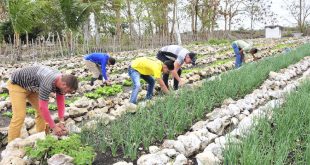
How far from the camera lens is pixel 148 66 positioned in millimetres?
5848

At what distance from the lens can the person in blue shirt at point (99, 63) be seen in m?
8.36

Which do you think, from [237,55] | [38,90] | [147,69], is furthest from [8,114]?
[237,55]

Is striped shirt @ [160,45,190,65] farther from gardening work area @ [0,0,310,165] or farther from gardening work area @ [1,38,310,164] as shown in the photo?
gardening work area @ [1,38,310,164]

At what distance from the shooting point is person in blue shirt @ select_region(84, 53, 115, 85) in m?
8.36

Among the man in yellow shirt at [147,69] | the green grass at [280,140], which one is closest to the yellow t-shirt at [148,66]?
the man in yellow shirt at [147,69]

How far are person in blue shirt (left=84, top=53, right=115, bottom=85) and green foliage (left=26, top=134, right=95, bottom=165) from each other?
4.79 metres

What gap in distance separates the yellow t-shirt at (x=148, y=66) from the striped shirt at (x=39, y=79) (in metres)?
2.02

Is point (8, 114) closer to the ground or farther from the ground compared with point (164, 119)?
closer to the ground

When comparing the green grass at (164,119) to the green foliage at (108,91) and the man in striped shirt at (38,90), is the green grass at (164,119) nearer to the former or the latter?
the man in striped shirt at (38,90)

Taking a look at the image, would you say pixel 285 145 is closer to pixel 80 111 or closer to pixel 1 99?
pixel 80 111

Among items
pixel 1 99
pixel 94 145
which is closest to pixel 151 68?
pixel 94 145

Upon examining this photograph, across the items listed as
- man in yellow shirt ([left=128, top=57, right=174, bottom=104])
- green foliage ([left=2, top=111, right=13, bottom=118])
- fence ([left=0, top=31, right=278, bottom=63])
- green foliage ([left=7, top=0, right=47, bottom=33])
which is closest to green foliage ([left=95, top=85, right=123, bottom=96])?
man in yellow shirt ([left=128, top=57, right=174, bottom=104])

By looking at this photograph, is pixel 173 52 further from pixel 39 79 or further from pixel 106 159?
pixel 106 159

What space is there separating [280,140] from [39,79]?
2.47 metres
